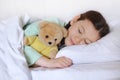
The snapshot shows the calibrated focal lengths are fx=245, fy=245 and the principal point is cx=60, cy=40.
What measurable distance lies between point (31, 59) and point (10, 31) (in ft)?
0.64

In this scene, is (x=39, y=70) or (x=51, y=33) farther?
(x=51, y=33)

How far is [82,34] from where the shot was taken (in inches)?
53.4

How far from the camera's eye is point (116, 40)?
1.30 metres

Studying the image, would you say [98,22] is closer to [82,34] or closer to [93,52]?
[82,34]

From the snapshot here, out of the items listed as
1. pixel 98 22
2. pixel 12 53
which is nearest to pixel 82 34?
pixel 98 22

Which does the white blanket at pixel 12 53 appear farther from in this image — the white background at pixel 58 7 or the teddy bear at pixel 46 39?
the white background at pixel 58 7

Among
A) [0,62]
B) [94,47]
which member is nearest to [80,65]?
[94,47]

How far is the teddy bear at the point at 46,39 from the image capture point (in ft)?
4.27

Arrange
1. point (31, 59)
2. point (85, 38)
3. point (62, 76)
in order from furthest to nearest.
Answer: point (85, 38), point (31, 59), point (62, 76)

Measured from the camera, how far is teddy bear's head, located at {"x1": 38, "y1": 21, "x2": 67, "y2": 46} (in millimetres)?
1303

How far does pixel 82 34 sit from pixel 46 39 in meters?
0.21

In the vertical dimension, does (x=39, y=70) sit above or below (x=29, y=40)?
below

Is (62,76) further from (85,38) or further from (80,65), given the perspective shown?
(85,38)

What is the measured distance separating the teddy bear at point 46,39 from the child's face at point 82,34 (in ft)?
0.20
